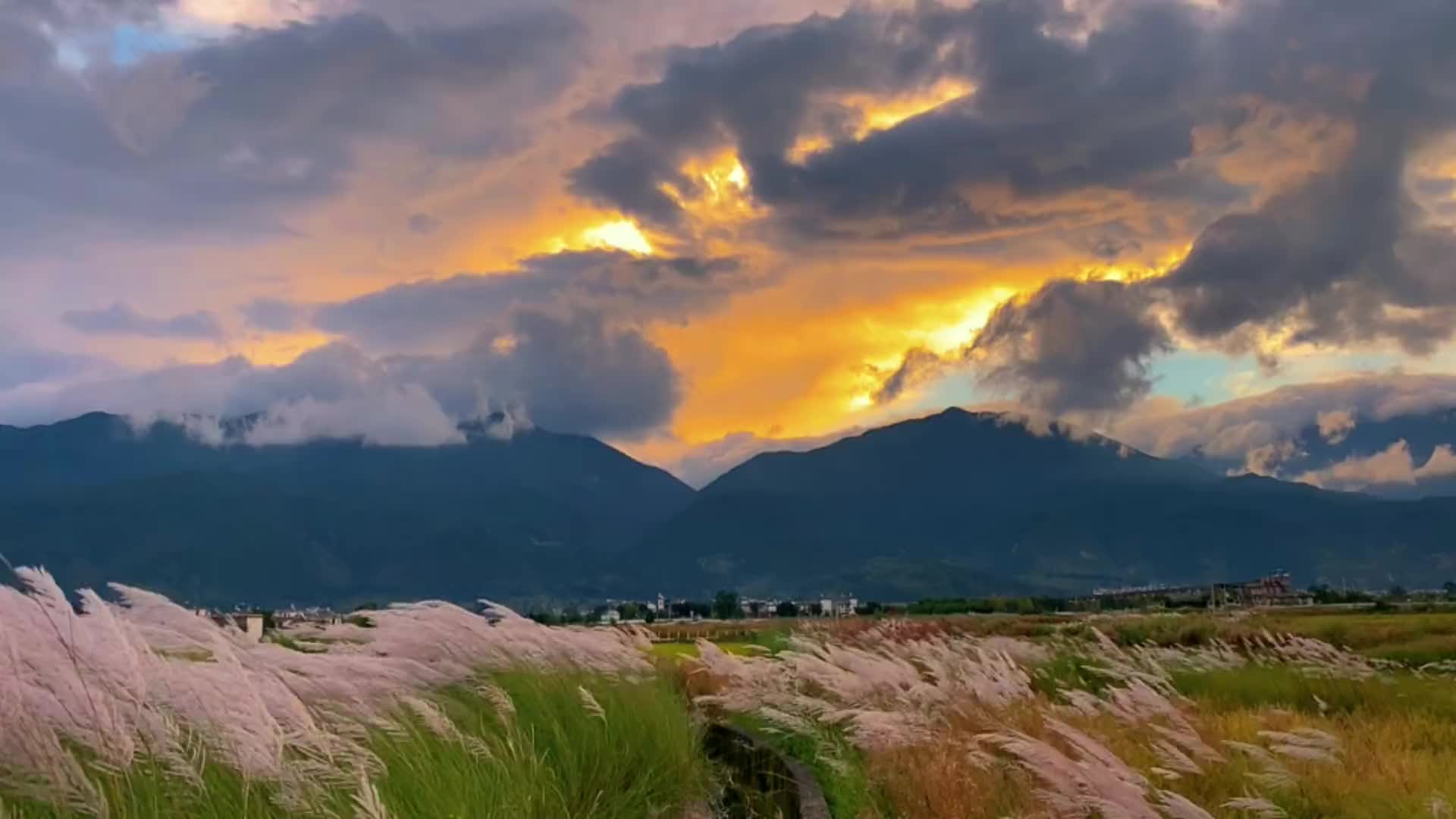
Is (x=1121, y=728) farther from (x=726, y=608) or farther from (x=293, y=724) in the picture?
(x=726, y=608)

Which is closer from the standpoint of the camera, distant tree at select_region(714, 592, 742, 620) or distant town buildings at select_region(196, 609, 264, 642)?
distant town buildings at select_region(196, 609, 264, 642)

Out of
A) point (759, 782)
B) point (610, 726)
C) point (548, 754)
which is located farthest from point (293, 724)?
point (759, 782)

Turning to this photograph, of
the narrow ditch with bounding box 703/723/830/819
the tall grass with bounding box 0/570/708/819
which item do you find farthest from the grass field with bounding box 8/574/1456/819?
the narrow ditch with bounding box 703/723/830/819

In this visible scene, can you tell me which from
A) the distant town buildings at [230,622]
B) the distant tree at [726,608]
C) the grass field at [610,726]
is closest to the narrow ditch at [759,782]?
the grass field at [610,726]

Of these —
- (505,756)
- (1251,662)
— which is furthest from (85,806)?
(1251,662)

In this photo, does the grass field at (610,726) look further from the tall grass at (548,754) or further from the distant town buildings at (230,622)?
the distant town buildings at (230,622)

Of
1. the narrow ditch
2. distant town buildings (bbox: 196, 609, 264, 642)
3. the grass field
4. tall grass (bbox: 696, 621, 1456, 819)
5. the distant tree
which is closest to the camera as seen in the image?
the grass field

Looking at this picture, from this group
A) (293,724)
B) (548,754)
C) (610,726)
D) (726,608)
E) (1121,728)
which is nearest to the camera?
(293,724)

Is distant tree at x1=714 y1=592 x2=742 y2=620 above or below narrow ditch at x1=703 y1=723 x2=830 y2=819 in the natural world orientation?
below

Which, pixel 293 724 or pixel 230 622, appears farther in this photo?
pixel 230 622

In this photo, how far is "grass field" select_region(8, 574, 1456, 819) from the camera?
485cm

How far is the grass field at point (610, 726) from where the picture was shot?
4.85m

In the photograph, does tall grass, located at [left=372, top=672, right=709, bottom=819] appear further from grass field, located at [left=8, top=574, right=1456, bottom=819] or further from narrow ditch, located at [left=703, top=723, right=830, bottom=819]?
narrow ditch, located at [left=703, top=723, right=830, bottom=819]

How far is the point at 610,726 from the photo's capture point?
9383 millimetres
